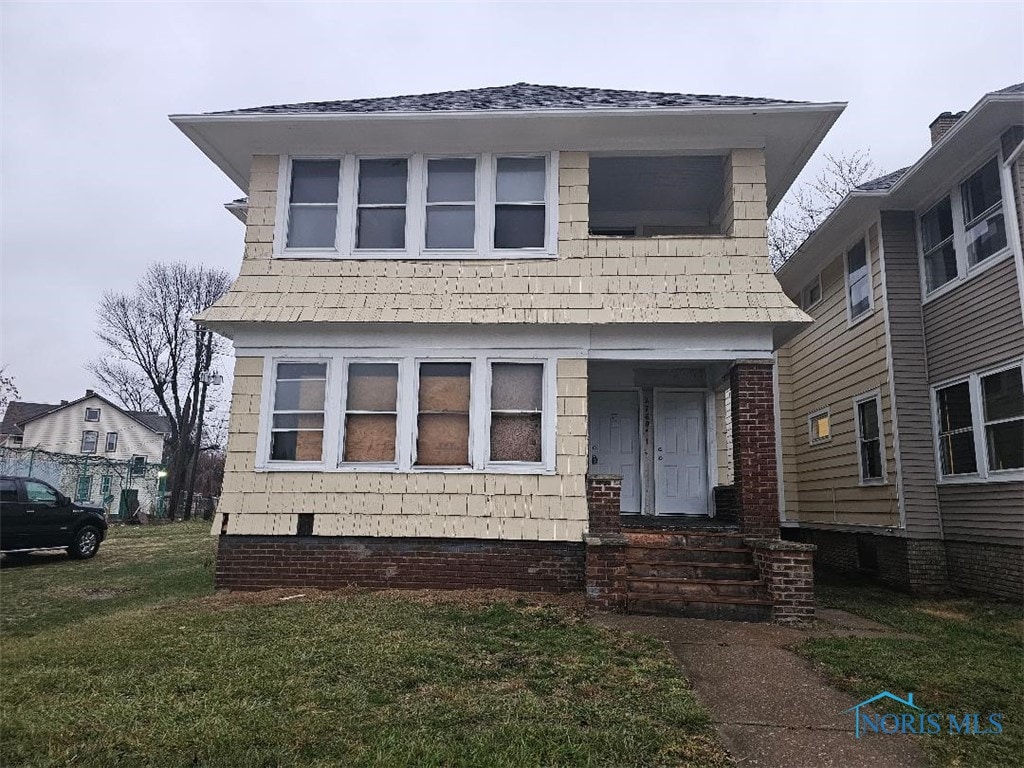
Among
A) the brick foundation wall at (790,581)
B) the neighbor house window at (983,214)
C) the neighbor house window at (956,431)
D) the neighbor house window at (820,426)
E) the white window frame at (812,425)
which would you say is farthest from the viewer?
the neighbor house window at (820,426)

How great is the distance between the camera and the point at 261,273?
8930 mm

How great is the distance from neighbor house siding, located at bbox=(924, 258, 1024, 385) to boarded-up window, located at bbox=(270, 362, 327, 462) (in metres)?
8.81

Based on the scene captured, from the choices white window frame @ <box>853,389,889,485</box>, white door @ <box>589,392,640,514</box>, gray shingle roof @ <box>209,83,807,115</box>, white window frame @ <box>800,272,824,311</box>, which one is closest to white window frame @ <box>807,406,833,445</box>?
white window frame @ <box>853,389,889,485</box>

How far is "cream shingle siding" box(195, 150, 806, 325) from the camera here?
27.8 feet

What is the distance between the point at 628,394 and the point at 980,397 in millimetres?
4726

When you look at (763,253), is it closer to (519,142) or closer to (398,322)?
(519,142)

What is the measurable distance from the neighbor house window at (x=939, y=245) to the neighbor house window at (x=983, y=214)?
1.16 feet

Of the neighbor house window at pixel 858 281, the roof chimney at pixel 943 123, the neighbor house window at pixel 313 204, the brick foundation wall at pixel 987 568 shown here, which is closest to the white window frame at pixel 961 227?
the neighbor house window at pixel 858 281

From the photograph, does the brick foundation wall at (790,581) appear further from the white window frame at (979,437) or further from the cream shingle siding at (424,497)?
the white window frame at (979,437)

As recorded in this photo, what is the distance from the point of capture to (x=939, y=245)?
10.2 metres

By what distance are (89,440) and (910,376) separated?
44.3m

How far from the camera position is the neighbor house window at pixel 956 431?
9.44 meters

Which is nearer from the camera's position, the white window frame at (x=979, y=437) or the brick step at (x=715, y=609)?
the brick step at (x=715, y=609)

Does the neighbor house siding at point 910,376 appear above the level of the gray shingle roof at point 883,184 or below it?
below
